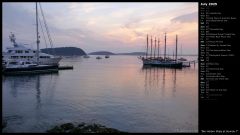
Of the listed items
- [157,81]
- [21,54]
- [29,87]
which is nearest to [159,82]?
[157,81]

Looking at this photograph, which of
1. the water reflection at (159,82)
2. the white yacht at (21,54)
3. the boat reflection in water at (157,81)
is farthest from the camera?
the white yacht at (21,54)

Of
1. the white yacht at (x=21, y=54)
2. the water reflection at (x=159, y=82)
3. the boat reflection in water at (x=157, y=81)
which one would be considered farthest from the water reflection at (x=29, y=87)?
the white yacht at (x=21, y=54)

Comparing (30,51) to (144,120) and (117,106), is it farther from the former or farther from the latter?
(144,120)

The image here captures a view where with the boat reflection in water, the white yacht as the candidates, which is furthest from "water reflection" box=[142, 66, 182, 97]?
the white yacht

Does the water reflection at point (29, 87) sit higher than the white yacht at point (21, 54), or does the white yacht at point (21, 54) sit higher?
the white yacht at point (21, 54)

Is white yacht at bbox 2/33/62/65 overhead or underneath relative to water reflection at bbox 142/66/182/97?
overhead

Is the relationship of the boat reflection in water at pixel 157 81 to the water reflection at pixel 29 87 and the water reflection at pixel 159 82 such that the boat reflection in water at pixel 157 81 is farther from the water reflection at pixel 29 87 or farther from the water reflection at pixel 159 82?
the water reflection at pixel 29 87

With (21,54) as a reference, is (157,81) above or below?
below

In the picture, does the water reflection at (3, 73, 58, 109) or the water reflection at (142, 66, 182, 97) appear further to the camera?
the water reflection at (142, 66, 182, 97)

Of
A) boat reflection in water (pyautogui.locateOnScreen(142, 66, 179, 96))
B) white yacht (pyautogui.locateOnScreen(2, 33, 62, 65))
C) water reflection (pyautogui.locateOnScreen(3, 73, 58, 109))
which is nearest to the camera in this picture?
water reflection (pyautogui.locateOnScreen(3, 73, 58, 109))

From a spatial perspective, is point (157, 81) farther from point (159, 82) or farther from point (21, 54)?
point (21, 54)

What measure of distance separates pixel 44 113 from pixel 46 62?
47.9 metres

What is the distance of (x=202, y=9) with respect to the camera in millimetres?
5156

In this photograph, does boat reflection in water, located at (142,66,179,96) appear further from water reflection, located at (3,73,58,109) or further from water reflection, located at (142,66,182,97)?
water reflection, located at (3,73,58,109)
